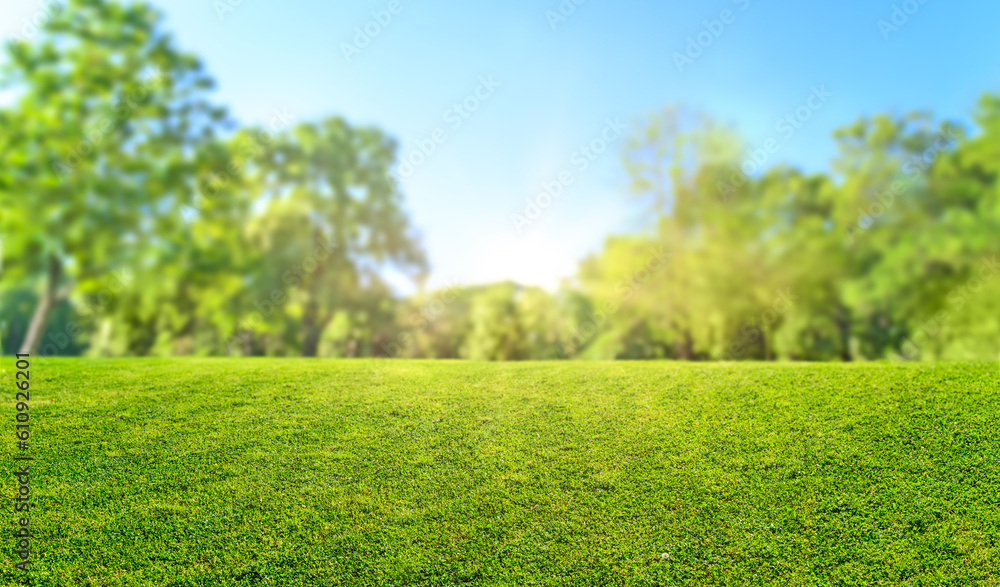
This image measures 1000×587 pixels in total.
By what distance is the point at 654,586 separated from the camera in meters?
6.02

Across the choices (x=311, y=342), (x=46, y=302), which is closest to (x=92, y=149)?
(x=46, y=302)

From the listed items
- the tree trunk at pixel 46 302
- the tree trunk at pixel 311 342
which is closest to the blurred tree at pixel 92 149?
the tree trunk at pixel 46 302

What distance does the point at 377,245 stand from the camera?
27.9 meters

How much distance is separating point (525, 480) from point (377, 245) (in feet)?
71.2

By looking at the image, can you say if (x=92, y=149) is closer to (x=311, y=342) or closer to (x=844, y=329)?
(x=311, y=342)

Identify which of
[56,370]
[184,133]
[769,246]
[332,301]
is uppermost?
[184,133]

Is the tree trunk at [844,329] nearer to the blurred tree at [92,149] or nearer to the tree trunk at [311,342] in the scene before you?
the tree trunk at [311,342]

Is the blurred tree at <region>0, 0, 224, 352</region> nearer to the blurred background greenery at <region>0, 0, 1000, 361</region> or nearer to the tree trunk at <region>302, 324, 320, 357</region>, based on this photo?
the blurred background greenery at <region>0, 0, 1000, 361</region>

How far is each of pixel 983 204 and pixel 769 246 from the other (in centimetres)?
714

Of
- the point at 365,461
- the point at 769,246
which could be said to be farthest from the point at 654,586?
the point at 769,246

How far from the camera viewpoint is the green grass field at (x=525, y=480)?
6.25 m

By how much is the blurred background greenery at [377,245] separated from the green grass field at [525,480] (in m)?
10.9

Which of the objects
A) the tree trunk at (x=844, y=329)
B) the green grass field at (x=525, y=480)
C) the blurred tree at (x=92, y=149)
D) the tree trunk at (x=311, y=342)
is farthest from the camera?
the tree trunk at (x=311, y=342)

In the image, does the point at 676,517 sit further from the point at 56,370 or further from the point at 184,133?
the point at 184,133
